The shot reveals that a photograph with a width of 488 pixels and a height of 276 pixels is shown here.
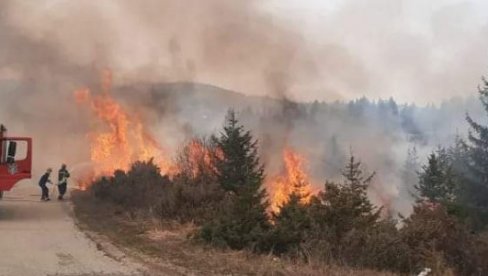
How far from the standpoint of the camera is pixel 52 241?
10.9m

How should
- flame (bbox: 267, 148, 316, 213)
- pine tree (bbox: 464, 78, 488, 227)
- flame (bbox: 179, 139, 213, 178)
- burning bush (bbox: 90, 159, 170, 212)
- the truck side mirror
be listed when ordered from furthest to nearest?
flame (bbox: 267, 148, 316, 213) < flame (bbox: 179, 139, 213, 178) < pine tree (bbox: 464, 78, 488, 227) < burning bush (bbox: 90, 159, 170, 212) < the truck side mirror

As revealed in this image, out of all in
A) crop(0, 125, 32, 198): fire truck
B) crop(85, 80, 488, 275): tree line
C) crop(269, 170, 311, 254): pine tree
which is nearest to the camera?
crop(85, 80, 488, 275): tree line

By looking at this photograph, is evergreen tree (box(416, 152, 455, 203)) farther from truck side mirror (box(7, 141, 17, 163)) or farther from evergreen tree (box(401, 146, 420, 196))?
evergreen tree (box(401, 146, 420, 196))

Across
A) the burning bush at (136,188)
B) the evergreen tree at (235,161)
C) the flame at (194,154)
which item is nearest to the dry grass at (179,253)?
the burning bush at (136,188)

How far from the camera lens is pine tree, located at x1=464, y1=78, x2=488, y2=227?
23359 millimetres

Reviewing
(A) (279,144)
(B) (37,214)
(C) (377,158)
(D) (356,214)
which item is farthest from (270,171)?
(D) (356,214)

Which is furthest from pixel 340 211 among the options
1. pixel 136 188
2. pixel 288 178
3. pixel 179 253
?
pixel 288 178

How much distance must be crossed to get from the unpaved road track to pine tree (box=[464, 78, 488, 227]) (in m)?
15.5

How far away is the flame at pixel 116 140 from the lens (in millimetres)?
32250

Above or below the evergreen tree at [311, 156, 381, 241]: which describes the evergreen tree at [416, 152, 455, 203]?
above

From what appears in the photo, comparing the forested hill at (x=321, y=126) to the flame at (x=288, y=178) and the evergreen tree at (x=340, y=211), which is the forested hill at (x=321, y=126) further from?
the evergreen tree at (x=340, y=211)

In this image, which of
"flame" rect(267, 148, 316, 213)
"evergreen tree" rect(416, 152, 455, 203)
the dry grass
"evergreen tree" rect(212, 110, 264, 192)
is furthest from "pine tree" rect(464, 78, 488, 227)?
the dry grass

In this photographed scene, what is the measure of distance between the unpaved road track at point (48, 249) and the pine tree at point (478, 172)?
1549cm

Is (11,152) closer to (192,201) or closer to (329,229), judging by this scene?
(192,201)
